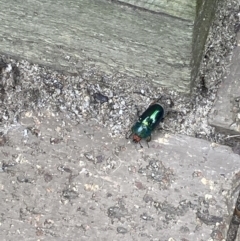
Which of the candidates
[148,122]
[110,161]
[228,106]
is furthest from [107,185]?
[228,106]

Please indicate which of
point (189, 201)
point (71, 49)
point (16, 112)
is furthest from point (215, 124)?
point (16, 112)

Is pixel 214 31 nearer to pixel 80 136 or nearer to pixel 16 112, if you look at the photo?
pixel 80 136

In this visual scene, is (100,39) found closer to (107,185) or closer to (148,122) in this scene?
(148,122)

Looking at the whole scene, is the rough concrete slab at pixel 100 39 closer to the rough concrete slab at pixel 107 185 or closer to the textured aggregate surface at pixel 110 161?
the textured aggregate surface at pixel 110 161

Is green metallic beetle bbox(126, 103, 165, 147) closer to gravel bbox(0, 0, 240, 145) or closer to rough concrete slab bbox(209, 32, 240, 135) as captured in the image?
gravel bbox(0, 0, 240, 145)

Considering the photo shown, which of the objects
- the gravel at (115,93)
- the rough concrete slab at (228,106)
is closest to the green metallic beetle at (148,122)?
the gravel at (115,93)
